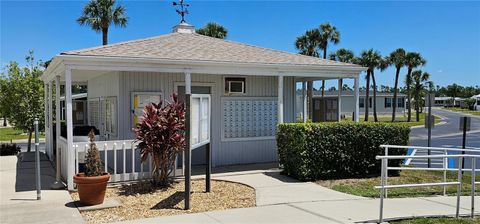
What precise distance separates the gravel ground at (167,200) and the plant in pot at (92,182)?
34cm

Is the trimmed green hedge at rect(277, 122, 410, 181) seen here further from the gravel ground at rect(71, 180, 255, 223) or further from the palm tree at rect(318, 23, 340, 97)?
the palm tree at rect(318, 23, 340, 97)

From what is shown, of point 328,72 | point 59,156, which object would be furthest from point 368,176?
point 59,156

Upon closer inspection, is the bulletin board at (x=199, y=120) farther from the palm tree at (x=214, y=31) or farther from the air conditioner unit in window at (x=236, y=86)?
the palm tree at (x=214, y=31)

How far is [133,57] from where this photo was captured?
9133mm

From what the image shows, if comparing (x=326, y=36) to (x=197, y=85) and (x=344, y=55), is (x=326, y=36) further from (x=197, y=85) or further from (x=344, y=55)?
(x=197, y=85)

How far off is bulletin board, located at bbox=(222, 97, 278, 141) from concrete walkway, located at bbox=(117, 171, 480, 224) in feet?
9.61

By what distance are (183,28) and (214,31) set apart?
21.0 m

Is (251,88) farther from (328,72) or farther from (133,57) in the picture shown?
(133,57)

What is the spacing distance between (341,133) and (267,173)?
2.06m

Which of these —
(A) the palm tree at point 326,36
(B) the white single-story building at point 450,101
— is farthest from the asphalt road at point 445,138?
(B) the white single-story building at point 450,101

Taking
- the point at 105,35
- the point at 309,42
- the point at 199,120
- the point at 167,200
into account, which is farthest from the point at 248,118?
the point at 309,42

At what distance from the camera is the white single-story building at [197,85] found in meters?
9.23

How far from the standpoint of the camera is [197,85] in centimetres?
1127

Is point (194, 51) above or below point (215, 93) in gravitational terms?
above
